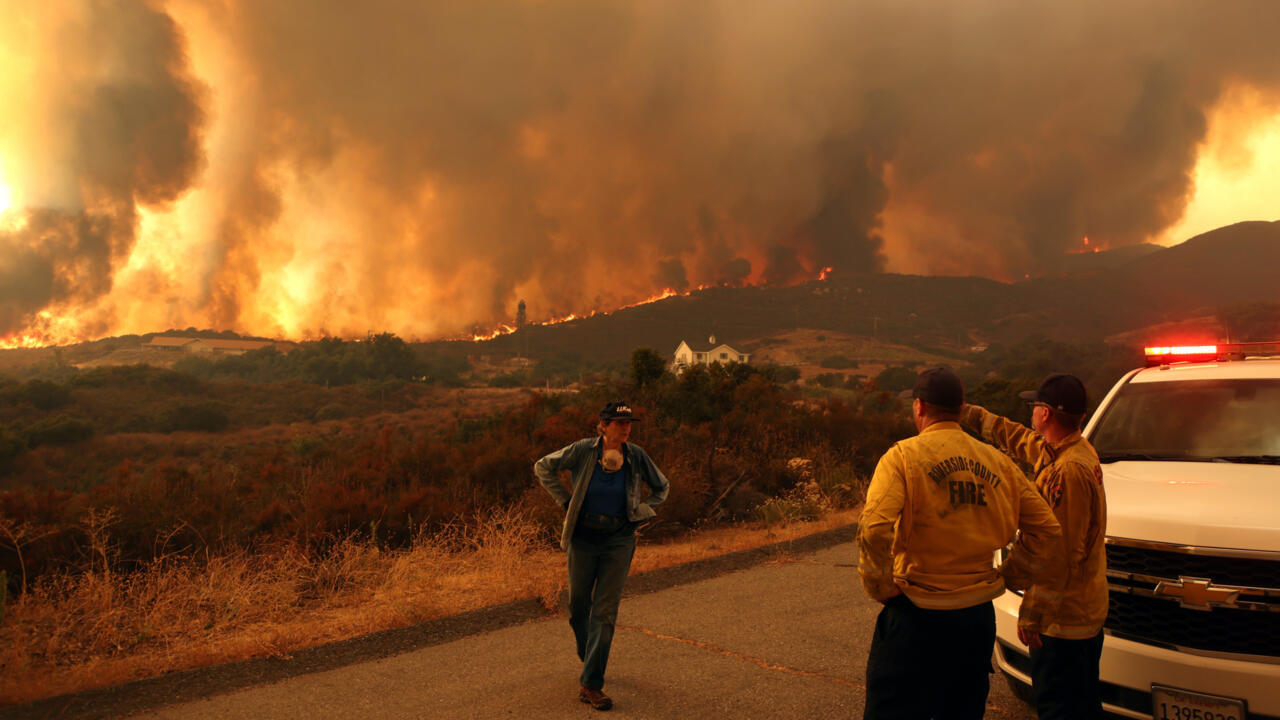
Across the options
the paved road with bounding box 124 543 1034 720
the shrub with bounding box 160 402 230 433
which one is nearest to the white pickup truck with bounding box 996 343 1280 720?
the paved road with bounding box 124 543 1034 720

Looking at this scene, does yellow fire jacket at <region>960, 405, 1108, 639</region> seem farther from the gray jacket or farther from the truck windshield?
the gray jacket

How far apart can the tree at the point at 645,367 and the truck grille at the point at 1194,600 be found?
13.4 metres

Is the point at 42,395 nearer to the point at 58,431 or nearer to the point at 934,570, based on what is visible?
the point at 58,431

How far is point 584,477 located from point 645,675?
4.62ft

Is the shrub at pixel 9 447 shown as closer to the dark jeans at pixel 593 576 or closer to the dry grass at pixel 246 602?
the dry grass at pixel 246 602

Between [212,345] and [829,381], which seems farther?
[212,345]

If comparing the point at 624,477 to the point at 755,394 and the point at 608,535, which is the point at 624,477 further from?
the point at 755,394

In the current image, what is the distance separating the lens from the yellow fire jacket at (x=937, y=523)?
8.77ft

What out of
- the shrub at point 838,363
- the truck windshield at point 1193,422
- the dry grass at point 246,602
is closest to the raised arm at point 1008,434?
the truck windshield at point 1193,422

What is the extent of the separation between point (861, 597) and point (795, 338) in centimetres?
12791

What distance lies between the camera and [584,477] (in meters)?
4.77

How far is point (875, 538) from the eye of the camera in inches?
A: 104

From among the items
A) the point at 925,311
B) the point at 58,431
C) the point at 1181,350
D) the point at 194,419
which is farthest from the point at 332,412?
the point at 925,311

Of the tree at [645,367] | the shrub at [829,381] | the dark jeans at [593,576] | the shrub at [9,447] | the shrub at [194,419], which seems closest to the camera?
the dark jeans at [593,576]
